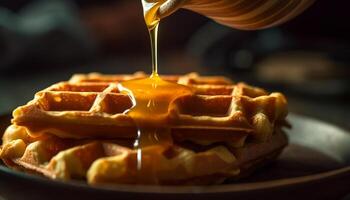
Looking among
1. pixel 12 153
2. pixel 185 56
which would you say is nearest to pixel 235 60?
pixel 185 56

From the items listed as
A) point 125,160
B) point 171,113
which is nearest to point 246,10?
point 171,113

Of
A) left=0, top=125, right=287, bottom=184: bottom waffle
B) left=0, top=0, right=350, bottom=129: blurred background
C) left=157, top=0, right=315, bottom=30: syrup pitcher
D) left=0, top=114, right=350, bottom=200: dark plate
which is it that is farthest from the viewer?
left=0, top=0, right=350, bottom=129: blurred background

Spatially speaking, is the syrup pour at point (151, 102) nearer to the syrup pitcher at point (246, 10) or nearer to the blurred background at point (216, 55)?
the syrup pitcher at point (246, 10)

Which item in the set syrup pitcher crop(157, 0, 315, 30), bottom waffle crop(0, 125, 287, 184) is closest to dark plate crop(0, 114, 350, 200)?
bottom waffle crop(0, 125, 287, 184)

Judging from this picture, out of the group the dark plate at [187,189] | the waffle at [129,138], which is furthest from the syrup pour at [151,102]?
the dark plate at [187,189]

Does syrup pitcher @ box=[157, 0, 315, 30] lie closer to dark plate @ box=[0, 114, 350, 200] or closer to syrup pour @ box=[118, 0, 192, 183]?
syrup pour @ box=[118, 0, 192, 183]

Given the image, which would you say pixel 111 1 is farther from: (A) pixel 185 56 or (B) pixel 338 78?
(B) pixel 338 78
